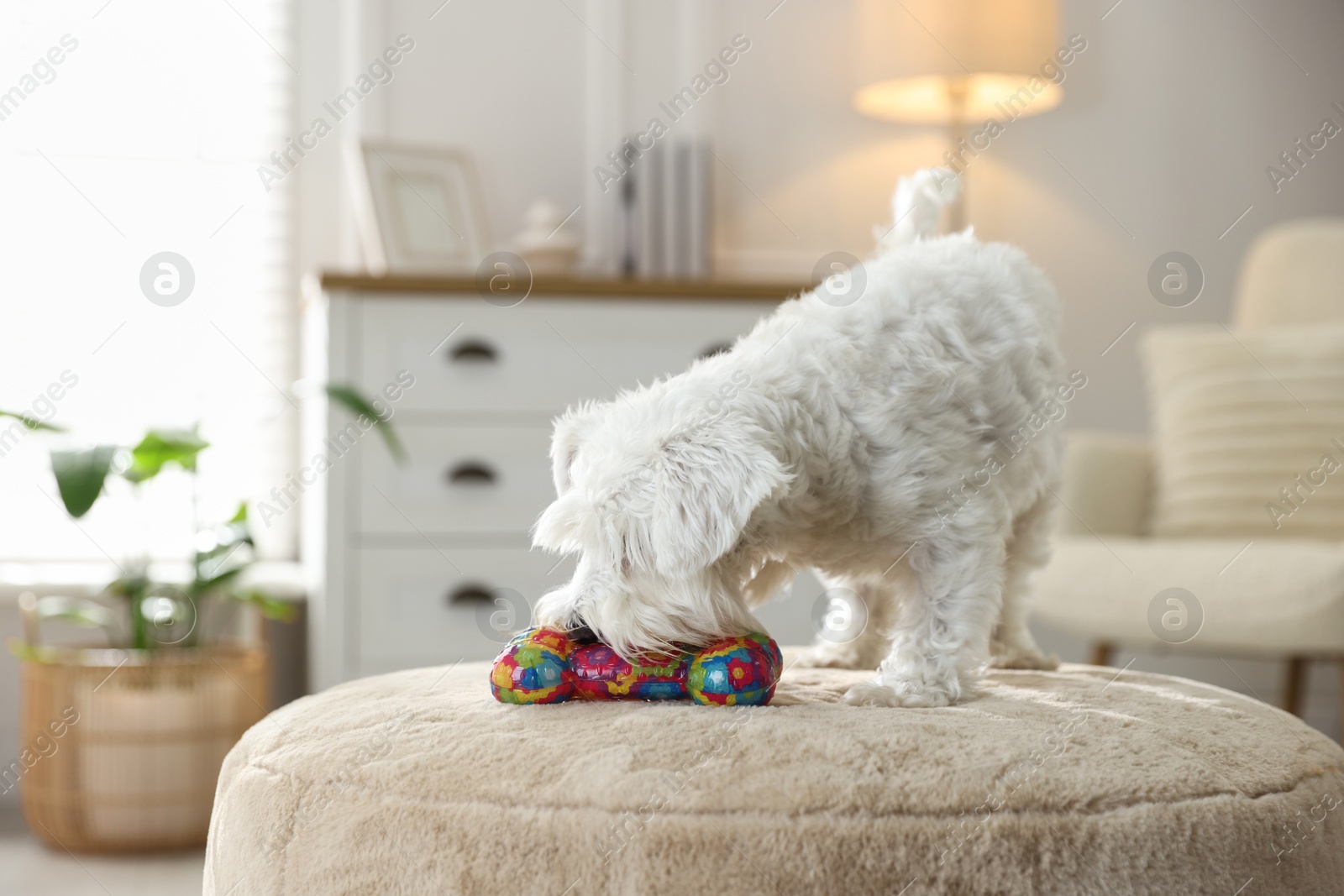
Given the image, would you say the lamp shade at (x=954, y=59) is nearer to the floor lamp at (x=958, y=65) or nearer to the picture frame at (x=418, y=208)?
the floor lamp at (x=958, y=65)

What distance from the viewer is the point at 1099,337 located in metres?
3.74

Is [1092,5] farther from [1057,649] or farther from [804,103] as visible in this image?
[1057,649]

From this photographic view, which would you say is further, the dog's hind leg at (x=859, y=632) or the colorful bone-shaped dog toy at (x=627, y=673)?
the dog's hind leg at (x=859, y=632)

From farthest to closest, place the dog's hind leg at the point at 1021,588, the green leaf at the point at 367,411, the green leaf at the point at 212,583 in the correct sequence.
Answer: the green leaf at the point at 212,583 < the green leaf at the point at 367,411 < the dog's hind leg at the point at 1021,588

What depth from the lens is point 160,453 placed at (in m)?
2.57

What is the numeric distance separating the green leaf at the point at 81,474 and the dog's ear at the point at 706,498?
1667 millimetres

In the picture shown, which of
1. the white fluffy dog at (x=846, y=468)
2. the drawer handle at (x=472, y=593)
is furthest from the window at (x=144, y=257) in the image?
the white fluffy dog at (x=846, y=468)

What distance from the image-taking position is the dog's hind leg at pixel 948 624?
1.29 m

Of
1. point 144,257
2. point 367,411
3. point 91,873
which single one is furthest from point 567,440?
point 144,257

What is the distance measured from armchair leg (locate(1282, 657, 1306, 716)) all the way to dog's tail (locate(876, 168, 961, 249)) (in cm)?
185

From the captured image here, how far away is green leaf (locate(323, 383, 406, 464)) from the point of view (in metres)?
2.50

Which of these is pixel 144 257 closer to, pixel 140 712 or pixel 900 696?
pixel 140 712

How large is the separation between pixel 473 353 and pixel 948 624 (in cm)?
171

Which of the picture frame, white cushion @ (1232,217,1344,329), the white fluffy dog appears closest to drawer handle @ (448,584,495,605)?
the picture frame
